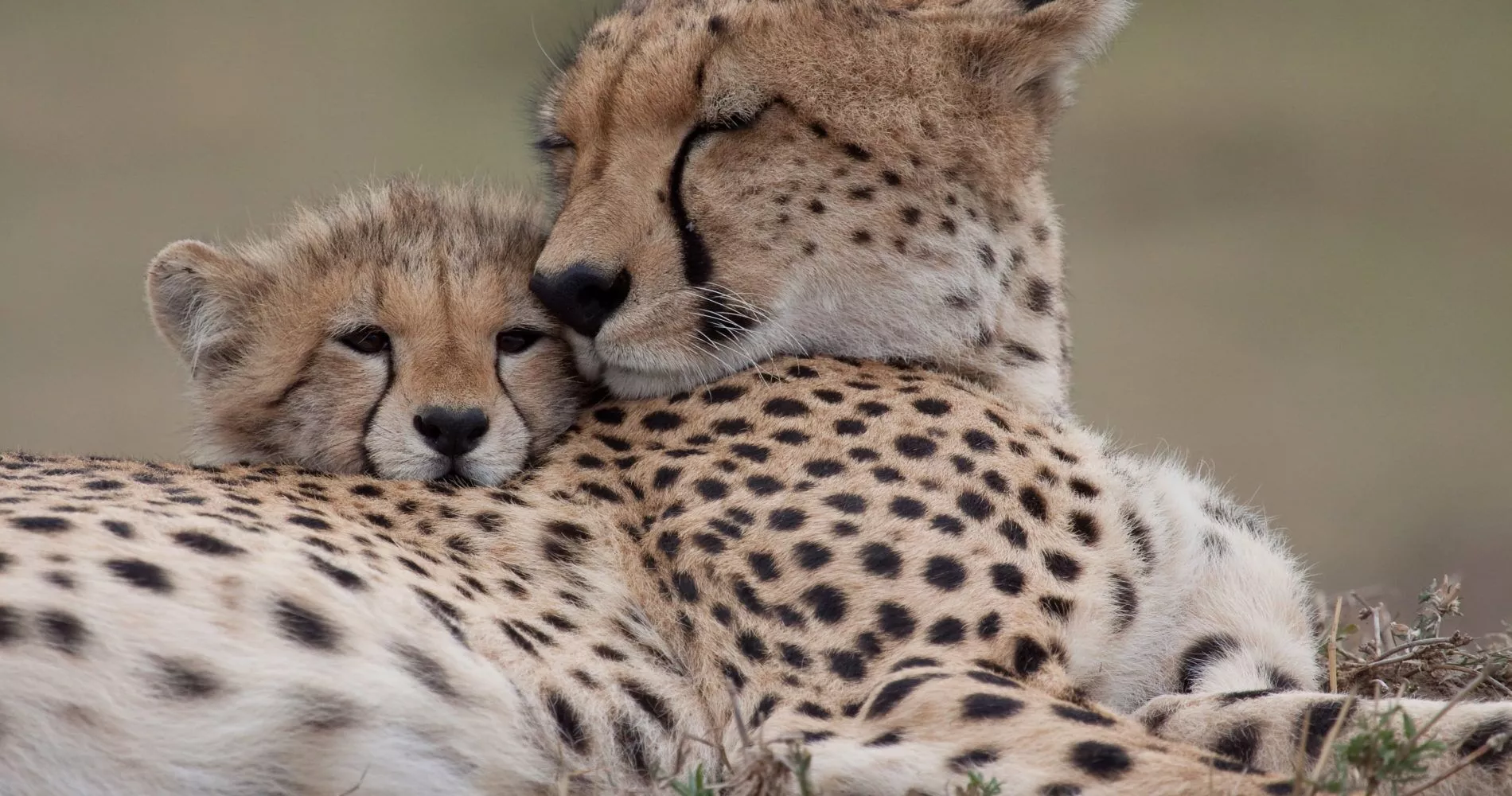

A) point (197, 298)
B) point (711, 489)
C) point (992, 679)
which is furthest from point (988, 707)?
point (197, 298)

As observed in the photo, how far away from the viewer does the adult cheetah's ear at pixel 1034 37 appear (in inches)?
109

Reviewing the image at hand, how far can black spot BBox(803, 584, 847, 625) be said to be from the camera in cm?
228

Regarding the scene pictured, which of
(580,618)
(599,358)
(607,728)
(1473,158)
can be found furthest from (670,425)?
(1473,158)

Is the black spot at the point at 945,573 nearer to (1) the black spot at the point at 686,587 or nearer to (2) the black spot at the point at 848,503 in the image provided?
(2) the black spot at the point at 848,503

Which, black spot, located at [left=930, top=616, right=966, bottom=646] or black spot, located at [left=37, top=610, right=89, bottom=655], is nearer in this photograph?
black spot, located at [left=37, top=610, right=89, bottom=655]

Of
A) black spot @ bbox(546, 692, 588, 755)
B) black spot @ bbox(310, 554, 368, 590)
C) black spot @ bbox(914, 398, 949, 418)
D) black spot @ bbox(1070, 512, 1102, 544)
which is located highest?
black spot @ bbox(914, 398, 949, 418)

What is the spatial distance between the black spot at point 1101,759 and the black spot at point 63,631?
1.05 m

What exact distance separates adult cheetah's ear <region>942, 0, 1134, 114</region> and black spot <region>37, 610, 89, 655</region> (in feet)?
4.72

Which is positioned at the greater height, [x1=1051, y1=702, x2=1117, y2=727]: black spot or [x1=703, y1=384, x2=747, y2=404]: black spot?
[x1=703, y1=384, x2=747, y2=404]: black spot

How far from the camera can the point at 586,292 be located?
103 inches

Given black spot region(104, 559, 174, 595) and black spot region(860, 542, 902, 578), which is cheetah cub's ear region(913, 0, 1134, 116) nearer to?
black spot region(860, 542, 902, 578)

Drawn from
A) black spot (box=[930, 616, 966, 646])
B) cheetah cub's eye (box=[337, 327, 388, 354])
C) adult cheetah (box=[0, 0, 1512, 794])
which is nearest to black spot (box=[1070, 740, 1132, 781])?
adult cheetah (box=[0, 0, 1512, 794])

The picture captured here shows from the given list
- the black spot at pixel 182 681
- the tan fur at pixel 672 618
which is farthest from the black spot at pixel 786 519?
the black spot at pixel 182 681

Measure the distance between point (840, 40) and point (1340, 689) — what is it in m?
1.16
